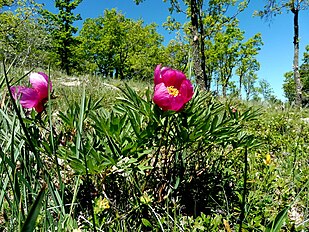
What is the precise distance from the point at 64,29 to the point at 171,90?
106 ft

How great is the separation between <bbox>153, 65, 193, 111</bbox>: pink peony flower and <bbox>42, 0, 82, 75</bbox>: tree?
103 feet

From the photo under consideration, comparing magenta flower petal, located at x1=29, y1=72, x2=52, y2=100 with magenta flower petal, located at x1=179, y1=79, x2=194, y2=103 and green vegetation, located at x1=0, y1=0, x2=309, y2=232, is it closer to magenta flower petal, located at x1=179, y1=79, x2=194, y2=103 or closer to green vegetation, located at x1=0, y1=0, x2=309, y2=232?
green vegetation, located at x1=0, y1=0, x2=309, y2=232

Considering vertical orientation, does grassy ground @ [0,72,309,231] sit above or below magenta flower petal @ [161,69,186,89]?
below

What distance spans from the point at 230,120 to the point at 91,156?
53cm

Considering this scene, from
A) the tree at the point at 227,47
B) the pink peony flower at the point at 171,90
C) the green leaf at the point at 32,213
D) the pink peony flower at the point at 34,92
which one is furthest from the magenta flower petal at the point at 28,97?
the tree at the point at 227,47

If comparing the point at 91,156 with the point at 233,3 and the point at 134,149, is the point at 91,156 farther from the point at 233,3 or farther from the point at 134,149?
the point at 233,3

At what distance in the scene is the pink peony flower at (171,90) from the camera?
875 mm

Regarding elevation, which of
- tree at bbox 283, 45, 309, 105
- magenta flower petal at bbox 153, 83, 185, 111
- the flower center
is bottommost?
magenta flower petal at bbox 153, 83, 185, 111

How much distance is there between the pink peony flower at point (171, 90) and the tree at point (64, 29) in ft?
103

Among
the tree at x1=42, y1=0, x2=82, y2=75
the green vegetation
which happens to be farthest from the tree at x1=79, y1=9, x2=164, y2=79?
the green vegetation

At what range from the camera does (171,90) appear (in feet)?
3.08

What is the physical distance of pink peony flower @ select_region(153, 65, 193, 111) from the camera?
2.87 ft

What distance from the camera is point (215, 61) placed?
101 feet

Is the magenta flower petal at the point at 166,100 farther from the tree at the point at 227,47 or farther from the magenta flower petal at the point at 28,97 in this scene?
the tree at the point at 227,47
